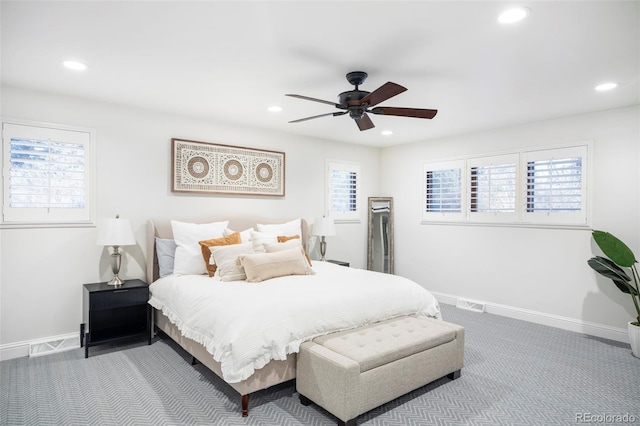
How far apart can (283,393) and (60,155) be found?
3.14m

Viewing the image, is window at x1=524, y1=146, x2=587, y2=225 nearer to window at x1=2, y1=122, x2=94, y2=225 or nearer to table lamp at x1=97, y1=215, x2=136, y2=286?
table lamp at x1=97, y1=215, x2=136, y2=286

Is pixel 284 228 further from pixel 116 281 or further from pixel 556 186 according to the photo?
pixel 556 186

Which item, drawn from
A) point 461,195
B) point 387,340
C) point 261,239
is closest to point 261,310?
point 387,340

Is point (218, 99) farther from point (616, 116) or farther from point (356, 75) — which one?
point (616, 116)

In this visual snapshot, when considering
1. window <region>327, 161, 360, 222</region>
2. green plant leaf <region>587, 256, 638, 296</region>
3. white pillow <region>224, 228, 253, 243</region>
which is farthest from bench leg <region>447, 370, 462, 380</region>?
window <region>327, 161, 360, 222</region>

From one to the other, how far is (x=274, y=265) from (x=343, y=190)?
2.85 meters

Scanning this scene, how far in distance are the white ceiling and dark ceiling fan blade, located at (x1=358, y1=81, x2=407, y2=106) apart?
0.26 m

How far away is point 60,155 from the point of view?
3.80 meters

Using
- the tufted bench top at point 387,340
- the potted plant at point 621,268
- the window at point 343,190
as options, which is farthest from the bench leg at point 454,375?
the window at point 343,190

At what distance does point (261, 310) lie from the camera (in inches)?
106

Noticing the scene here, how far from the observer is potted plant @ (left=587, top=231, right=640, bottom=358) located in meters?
3.71

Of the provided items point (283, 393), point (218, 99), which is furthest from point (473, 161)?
point (283, 393)

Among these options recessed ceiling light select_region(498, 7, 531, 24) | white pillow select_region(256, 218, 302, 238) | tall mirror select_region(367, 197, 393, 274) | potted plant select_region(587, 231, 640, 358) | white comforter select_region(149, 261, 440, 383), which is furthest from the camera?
tall mirror select_region(367, 197, 393, 274)

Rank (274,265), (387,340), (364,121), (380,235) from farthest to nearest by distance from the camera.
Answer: (380,235), (274,265), (364,121), (387,340)
